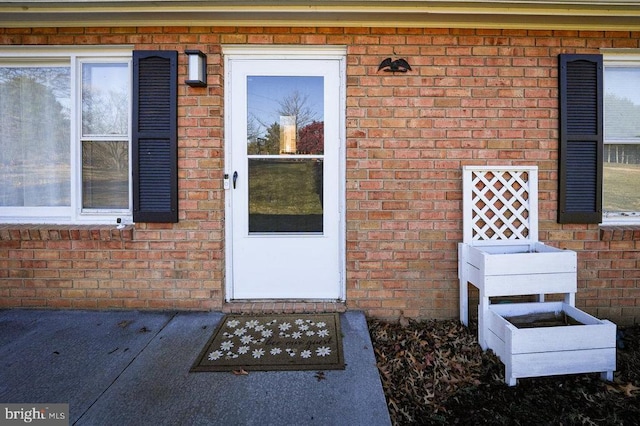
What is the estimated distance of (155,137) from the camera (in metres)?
3.26

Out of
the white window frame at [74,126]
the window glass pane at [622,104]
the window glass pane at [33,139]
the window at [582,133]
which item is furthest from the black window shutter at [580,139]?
the window glass pane at [33,139]

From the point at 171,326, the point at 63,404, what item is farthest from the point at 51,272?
the point at 63,404

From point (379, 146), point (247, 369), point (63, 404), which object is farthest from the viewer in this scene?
point (379, 146)

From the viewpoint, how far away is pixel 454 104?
3.30 meters

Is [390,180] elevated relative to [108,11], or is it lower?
lower

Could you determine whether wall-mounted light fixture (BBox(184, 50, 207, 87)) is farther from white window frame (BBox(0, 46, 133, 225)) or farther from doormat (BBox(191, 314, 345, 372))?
doormat (BBox(191, 314, 345, 372))

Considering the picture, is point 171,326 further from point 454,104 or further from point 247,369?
point 454,104

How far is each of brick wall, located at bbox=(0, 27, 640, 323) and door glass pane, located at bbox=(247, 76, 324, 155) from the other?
28 cm

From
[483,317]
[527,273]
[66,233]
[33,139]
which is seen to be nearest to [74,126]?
[33,139]

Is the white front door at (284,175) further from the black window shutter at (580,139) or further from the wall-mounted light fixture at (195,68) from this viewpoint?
the black window shutter at (580,139)

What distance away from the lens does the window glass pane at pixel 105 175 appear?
345 cm

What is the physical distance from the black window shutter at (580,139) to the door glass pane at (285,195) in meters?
2.10

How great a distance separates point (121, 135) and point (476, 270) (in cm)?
321

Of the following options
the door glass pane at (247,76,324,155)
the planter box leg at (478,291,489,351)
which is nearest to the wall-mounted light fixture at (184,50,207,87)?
the door glass pane at (247,76,324,155)
